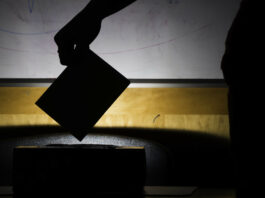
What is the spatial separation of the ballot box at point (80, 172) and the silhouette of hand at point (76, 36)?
147 millimetres

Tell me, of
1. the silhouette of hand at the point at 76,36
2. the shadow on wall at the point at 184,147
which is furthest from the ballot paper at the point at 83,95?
the shadow on wall at the point at 184,147

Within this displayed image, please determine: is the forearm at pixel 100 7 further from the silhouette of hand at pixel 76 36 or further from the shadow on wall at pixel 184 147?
the shadow on wall at pixel 184 147

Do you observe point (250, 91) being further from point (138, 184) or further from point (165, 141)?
point (165, 141)

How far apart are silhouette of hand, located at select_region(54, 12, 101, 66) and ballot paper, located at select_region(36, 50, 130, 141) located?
0.02 metres

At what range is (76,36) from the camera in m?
0.50

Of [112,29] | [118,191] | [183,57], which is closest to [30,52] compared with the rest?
[112,29]

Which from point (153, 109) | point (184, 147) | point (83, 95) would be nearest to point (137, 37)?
point (153, 109)

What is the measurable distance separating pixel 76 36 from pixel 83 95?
97mm

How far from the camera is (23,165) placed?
1.70 ft

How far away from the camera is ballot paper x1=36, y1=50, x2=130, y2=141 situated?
474 millimetres

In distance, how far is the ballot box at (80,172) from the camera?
0.51 meters

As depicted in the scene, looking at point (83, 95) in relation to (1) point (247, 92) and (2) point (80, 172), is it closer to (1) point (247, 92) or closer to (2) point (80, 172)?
(2) point (80, 172)

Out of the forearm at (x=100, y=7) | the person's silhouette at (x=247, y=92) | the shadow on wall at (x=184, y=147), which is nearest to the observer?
the person's silhouette at (x=247, y=92)

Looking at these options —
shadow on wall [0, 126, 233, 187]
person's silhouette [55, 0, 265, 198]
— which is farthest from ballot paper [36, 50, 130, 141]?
shadow on wall [0, 126, 233, 187]
